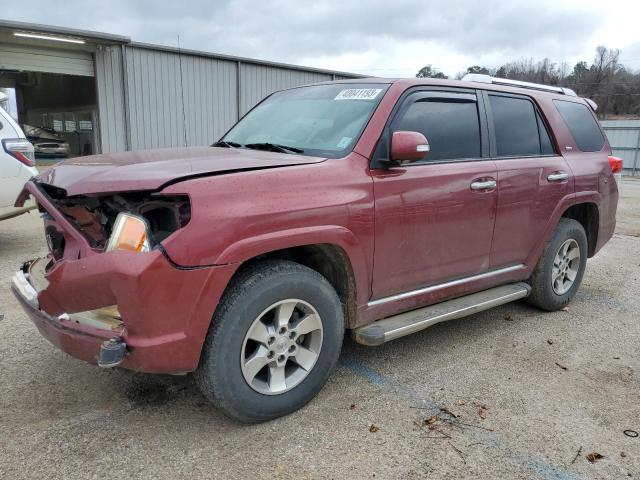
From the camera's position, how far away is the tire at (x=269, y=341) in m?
2.55

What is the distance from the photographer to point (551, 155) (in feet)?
14.4

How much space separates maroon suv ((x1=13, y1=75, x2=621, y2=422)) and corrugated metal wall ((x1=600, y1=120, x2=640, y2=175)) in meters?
25.8

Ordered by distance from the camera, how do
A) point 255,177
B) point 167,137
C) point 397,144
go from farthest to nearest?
point 167,137 < point 397,144 < point 255,177

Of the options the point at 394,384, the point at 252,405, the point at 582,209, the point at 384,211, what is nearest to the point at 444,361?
the point at 394,384

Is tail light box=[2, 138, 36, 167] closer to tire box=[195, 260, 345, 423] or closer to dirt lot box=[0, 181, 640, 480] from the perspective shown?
dirt lot box=[0, 181, 640, 480]

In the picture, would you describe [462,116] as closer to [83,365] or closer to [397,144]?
[397,144]

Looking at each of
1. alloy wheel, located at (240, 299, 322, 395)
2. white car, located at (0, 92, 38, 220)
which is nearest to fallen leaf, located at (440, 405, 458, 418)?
alloy wheel, located at (240, 299, 322, 395)

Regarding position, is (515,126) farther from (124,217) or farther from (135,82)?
(135,82)

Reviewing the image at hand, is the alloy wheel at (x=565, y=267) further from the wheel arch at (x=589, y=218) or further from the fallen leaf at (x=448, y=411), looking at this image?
the fallen leaf at (x=448, y=411)

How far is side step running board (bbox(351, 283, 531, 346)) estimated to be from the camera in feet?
10.3

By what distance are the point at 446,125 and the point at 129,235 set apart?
7.47ft

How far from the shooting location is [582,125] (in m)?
4.87

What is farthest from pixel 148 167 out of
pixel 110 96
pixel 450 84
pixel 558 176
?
pixel 110 96

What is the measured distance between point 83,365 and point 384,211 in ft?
7.17
